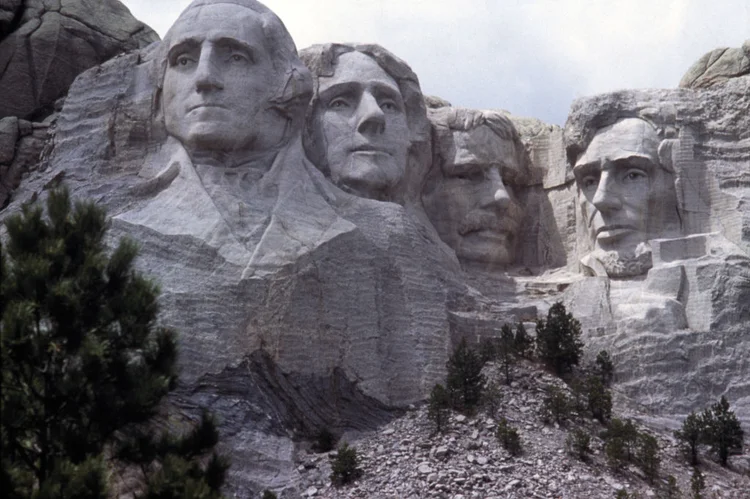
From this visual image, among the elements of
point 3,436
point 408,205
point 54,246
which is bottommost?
point 3,436

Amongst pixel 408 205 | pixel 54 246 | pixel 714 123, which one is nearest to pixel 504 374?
pixel 408 205

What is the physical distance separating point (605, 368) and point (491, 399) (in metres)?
1.83

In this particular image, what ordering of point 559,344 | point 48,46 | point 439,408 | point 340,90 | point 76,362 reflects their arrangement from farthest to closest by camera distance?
1. point 48,46
2. point 340,90
3. point 559,344
4. point 439,408
5. point 76,362

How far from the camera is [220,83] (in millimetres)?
21922

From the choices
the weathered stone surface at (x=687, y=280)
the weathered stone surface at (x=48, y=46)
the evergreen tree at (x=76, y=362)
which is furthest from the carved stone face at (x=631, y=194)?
the evergreen tree at (x=76, y=362)

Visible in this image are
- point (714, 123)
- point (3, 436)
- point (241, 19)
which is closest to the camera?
point (3, 436)

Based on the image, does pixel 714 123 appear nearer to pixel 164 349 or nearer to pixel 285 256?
pixel 285 256

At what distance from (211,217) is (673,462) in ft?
18.6

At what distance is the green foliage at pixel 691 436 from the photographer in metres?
20.9

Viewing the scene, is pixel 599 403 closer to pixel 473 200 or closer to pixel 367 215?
pixel 367 215

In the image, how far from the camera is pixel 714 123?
77.9 ft

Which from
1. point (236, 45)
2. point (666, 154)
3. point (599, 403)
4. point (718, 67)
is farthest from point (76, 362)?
point (718, 67)

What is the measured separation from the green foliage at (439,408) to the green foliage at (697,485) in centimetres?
264

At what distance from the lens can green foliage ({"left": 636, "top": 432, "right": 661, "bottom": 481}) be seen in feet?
66.2
